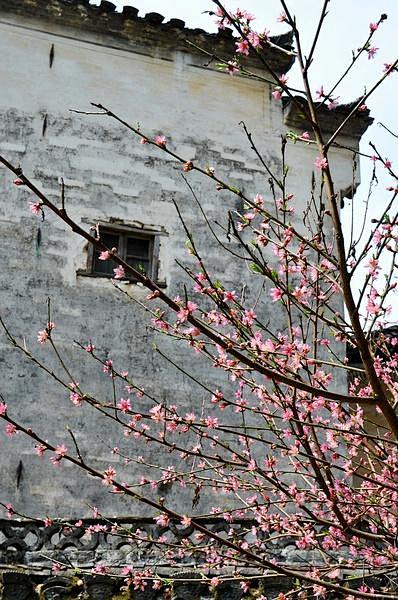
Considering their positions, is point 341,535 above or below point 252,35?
below

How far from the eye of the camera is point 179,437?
9336 millimetres

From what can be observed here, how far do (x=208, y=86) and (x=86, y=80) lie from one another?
171 centimetres

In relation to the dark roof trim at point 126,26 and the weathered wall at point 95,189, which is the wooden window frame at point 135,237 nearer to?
the weathered wall at point 95,189

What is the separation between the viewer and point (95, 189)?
10172mm

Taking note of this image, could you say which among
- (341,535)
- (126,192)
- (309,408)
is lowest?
(341,535)

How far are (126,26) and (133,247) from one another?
3.09 m

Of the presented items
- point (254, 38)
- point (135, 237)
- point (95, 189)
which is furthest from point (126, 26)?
point (254, 38)

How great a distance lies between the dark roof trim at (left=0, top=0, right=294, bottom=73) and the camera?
1063cm

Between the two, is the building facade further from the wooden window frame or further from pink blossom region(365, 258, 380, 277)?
pink blossom region(365, 258, 380, 277)

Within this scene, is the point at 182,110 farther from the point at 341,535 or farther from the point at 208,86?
the point at 341,535

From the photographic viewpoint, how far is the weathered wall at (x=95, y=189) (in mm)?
Result: 8969

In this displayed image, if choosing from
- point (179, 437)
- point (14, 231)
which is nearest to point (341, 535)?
point (179, 437)

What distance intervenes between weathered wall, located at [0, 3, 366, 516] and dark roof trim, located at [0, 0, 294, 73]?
0.24 ft

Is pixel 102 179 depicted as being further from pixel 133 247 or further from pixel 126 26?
pixel 126 26
